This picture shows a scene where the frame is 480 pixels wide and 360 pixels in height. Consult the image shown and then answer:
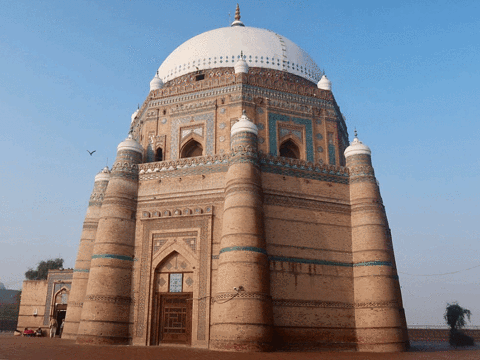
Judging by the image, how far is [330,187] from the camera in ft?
45.1

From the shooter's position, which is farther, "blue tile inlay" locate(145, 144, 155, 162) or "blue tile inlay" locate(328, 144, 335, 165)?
"blue tile inlay" locate(145, 144, 155, 162)

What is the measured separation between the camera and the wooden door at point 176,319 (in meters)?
12.2

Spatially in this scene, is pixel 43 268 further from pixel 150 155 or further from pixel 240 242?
pixel 240 242

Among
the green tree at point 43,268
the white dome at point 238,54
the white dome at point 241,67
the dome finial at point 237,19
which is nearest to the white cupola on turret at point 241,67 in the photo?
Result: the white dome at point 241,67

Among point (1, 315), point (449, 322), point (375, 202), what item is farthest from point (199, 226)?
point (1, 315)

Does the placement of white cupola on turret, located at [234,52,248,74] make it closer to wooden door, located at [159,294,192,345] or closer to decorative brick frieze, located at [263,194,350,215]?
decorative brick frieze, located at [263,194,350,215]

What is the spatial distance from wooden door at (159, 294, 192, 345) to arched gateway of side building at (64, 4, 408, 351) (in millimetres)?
33

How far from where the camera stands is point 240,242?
37.2ft

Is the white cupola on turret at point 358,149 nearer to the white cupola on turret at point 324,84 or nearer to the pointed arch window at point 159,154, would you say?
the white cupola on turret at point 324,84

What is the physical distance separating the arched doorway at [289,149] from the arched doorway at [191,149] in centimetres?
280

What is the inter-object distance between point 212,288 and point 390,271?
4.87m

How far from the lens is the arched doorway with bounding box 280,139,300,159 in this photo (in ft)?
51.1

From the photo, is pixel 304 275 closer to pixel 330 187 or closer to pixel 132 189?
pixel 330 187

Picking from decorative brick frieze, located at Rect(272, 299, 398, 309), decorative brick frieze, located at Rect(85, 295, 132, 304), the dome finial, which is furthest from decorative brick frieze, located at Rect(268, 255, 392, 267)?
the dome finial
